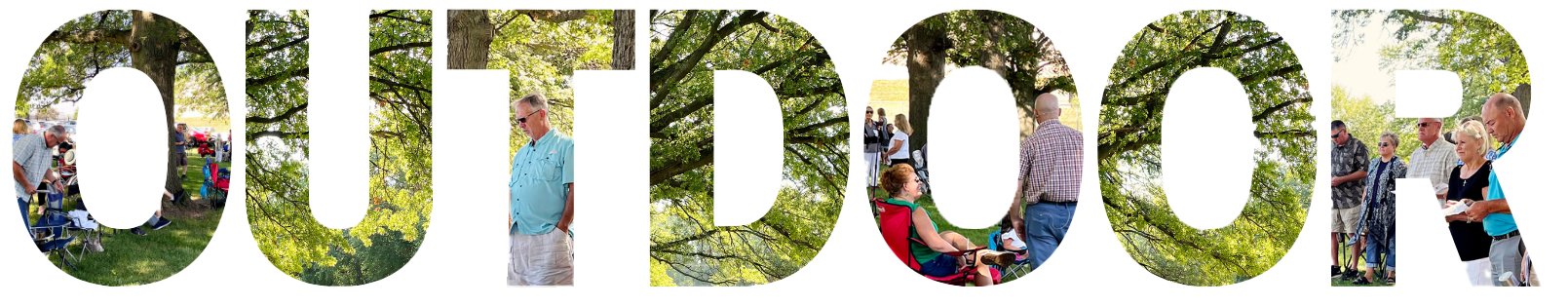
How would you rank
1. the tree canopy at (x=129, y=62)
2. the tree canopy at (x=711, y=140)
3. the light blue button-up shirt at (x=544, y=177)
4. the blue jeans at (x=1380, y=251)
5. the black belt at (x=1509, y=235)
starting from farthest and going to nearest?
the blue jeans at (x=1380, y=251) < the black belt at (x=1509, y=235) < the tree canopy at (x=129, y=62) < the tree canopy at (x=711, y=140) < the light blue button-up shirt at (x=544, y=177)

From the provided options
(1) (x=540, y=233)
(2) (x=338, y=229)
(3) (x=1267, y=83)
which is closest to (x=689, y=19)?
(1) (x=540, y=233)

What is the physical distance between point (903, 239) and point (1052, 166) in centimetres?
97

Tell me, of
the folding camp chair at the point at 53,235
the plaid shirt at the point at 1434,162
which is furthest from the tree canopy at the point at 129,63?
the plaid shirt at the point at 1434,162

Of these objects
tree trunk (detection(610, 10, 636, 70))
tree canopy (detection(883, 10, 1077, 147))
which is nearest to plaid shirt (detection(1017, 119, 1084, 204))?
tree canopy (detection(883, 10, 1077, 147))

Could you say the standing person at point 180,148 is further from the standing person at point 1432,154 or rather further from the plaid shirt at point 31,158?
the standing person at point 1432,154

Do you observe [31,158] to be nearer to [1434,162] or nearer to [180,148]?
[180,148]

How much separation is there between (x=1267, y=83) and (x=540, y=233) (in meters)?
4.50

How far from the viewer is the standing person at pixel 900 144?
18.2 ft

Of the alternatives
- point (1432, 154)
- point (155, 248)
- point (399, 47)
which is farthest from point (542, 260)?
point (1432, 154)

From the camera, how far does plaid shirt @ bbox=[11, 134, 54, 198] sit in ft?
18.8

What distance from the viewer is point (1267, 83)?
584 centimetres

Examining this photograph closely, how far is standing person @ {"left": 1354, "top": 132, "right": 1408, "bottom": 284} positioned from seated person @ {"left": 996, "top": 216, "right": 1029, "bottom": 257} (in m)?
2.19

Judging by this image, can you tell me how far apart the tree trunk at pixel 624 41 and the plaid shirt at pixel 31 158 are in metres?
3.51

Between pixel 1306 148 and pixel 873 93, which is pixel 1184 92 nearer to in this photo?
pixel 1306 148
